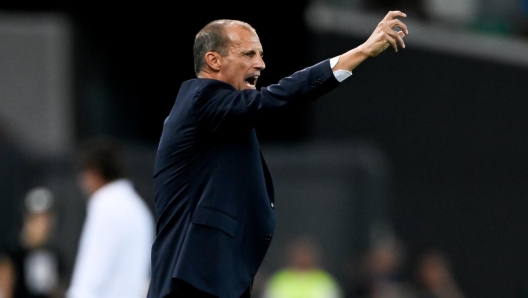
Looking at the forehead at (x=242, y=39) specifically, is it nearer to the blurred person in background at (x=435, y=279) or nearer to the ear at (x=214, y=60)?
the ear at (x=214, y=60)

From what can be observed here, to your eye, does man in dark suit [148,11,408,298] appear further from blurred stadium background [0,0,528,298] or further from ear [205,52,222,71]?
blurred stadium background [0,0,528,298]

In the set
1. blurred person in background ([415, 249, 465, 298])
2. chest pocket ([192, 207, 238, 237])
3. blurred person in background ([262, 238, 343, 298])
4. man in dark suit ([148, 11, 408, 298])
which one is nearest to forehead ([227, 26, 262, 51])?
man in dark suit ([148, 11, 408, 298])

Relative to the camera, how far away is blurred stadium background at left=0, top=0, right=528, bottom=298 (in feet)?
49.0

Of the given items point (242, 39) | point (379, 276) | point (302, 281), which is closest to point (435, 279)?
point (379, 276)

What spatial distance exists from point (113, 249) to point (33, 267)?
2782mm

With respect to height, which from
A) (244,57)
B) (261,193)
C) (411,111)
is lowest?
(411,111)

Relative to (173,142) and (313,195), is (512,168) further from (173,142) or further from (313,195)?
(173,142)

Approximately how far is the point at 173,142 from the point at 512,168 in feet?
38.0

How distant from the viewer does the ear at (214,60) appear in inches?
205

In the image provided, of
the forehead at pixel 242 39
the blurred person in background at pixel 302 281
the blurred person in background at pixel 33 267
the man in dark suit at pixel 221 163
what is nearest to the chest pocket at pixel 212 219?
the man in dark suit at pixel 221 163

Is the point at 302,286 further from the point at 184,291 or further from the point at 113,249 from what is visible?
the point at 184,291

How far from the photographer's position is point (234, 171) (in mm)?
5133

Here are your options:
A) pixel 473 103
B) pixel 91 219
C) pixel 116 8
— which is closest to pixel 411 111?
pixel 473 103

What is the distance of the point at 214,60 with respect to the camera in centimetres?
521
